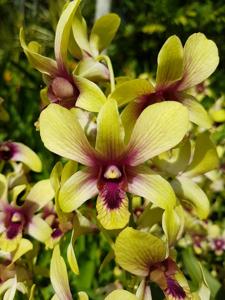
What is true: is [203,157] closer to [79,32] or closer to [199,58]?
[199,58]

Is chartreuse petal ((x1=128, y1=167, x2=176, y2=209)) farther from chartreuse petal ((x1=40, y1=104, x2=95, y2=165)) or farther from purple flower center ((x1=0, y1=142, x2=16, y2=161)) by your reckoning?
purple flower center ((x1=0, y1=142, x2=16, y2=161))

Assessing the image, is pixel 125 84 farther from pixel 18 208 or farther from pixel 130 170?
pixel 18 208

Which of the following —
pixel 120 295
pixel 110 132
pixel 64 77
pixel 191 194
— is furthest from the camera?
pixel 191 194

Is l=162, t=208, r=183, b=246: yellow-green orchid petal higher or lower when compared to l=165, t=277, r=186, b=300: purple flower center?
higher

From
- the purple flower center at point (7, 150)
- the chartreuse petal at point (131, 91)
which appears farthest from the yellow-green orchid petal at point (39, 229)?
the chartreuse petal at point (131, 91)

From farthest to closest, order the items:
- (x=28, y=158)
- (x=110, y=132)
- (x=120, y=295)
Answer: (x=28, y=158), (x=110, y=132), (x=120, y=295)

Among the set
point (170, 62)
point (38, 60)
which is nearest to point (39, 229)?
point (38, 60)

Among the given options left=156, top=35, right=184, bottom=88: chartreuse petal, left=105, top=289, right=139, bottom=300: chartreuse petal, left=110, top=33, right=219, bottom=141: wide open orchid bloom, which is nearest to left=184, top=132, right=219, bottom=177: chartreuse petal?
left=110, top=33, right=219, bottom=141: wide open orchid bloom

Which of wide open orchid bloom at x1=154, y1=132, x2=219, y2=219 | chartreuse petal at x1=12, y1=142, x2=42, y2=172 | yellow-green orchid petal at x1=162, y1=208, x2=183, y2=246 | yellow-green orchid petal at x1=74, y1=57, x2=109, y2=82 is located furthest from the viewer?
chartreuse petal at x1=12, y1=142, x2=42, y2=172
